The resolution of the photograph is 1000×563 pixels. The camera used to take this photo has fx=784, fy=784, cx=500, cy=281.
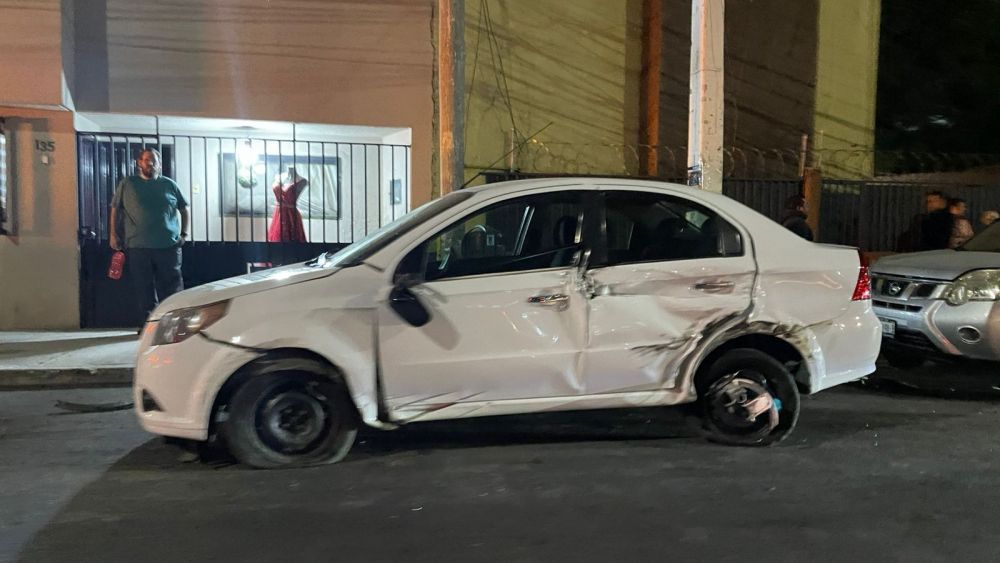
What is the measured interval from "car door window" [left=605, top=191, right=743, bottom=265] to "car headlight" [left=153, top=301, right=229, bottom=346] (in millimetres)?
2361

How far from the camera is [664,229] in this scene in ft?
16.5

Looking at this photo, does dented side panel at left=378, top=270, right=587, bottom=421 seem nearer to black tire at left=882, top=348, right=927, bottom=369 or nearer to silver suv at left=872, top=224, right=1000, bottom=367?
silver suv at left=872, top=224, right=1000, bottom=367

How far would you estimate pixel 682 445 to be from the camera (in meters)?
5.14

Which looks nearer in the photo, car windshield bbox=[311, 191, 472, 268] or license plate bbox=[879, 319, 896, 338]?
car windshield bbox=[311, 191, 472, 268]

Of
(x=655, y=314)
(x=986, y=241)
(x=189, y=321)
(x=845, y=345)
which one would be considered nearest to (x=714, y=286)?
(x=655, y=314)

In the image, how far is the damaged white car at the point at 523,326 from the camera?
14.5 ft

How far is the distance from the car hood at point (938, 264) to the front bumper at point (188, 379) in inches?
217

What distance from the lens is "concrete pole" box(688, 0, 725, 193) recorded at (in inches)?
296

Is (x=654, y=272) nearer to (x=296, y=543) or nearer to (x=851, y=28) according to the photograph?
(x=296, y=543)

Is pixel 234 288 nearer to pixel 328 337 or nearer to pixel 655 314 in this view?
pixel 328 337

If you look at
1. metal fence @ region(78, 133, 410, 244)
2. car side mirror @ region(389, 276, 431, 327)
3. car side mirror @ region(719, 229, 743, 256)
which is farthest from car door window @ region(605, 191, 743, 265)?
metal fence @ region(78, 133, 410, 244)

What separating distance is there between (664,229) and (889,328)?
3.04 metres

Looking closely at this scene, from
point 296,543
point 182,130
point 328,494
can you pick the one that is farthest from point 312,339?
point 182,130

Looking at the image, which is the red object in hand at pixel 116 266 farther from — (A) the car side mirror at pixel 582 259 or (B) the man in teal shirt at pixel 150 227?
(A) the car side mirror at pixel 582 259
